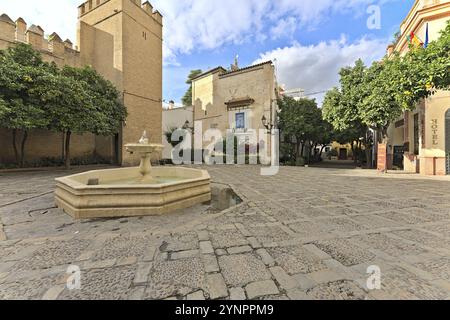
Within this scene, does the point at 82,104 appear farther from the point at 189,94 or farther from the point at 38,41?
the point at 189,94

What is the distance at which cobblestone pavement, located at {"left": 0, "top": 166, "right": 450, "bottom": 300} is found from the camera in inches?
74.4

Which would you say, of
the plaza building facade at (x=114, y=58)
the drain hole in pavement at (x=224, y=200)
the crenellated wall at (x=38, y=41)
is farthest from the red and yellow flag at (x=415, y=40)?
the crenellated wall at (x=38, y=41)

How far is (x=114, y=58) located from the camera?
15500 mm

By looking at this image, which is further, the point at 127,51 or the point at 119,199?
the point at 127,51

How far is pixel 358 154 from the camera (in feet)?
77.0

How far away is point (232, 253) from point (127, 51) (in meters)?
17.7

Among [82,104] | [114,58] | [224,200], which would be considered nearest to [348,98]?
[224,200]

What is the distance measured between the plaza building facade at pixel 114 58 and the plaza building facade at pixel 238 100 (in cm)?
635

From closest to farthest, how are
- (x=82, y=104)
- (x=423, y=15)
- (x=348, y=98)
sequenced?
(x=423, y=15) < (x=82, y=104) < (x=348, y=98)

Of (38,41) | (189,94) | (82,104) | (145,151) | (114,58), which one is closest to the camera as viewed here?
(145,151)

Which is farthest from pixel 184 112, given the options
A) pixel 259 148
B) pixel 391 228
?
pixel 391 228

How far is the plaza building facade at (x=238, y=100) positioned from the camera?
19.0 meters

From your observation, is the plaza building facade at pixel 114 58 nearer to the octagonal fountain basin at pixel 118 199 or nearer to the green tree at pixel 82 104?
the green tree at pixel 82 104

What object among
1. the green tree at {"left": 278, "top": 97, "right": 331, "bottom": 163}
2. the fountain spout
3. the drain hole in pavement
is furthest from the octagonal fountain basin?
the green tree at {"left": 278, "top": 97, "right": 331, "bottom": 163}
